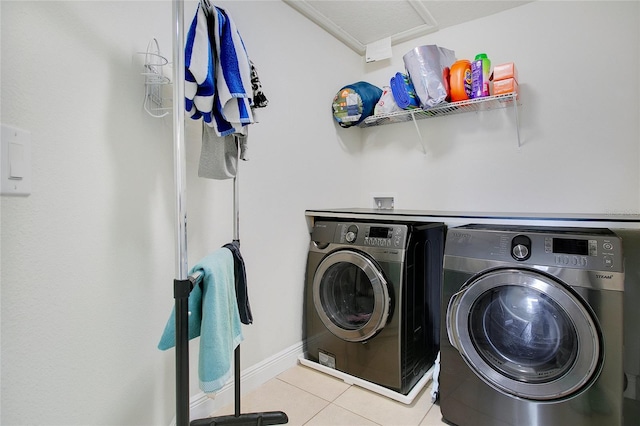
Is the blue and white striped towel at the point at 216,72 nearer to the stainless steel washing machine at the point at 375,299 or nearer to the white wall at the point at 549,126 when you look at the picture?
the stainless steel washing machine at the point at 375,299

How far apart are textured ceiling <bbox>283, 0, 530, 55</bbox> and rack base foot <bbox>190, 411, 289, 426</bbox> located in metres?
2.25

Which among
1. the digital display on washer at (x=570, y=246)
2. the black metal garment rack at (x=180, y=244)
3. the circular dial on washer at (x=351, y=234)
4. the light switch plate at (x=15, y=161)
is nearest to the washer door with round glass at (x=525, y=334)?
the digital display on washer at (x=570, y=246)

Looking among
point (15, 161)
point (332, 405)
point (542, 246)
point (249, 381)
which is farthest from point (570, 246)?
point (15, 161)

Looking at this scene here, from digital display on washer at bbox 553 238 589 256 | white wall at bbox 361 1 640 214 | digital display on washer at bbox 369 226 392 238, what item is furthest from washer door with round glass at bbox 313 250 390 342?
white wall at bbox 361 1 640 214

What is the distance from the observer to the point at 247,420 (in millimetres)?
1328

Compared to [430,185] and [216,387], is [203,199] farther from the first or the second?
[430,185]

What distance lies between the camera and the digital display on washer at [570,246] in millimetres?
1186

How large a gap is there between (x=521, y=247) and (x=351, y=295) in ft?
3.13

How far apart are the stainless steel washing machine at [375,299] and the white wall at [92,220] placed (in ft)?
1.58

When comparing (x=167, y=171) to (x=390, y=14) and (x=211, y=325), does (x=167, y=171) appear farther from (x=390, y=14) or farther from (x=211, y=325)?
(x=390, y=14)

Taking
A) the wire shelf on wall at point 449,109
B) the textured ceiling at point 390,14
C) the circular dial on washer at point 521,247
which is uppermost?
the textured ceiling at point 390,14

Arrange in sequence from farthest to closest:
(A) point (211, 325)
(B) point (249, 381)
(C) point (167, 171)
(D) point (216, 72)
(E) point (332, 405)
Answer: (B) point (249, 381), (E) point (332, 405), (C) point (167, 171), (D) point (216, 72), (A) point (211, 325)

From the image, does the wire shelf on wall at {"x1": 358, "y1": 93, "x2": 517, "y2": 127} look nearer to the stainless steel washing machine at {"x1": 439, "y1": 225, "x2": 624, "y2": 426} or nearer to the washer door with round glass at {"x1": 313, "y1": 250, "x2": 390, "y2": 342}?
the stainless steel washing machine at {"x1": 439, "y1": 225, "x2": 624, "y2": 426}

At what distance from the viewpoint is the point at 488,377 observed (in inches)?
52.0
